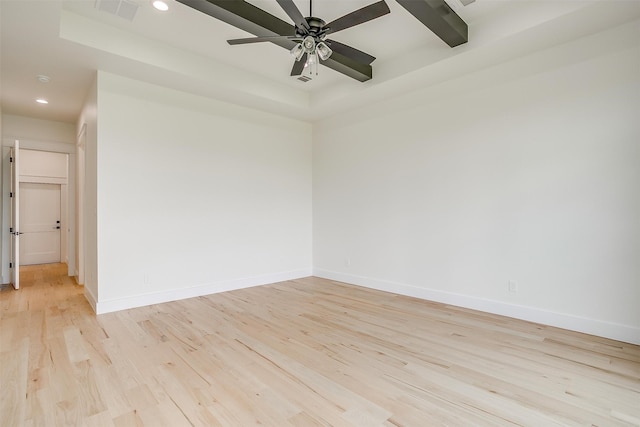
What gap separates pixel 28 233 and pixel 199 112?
624 centimetres

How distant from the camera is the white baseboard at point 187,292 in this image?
376cm

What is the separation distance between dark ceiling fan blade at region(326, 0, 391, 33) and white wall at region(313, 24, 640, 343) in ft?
6.34

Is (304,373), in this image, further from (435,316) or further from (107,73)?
(107,73)

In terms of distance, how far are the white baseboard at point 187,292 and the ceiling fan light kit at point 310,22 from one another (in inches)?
126

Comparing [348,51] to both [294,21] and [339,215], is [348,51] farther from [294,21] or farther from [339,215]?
[339,215]

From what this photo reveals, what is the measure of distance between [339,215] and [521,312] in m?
2.98

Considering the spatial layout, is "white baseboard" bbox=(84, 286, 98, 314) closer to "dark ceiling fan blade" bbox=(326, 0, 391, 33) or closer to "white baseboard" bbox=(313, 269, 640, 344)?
"white baseboard" bbox=(313, 269, 640, 344)

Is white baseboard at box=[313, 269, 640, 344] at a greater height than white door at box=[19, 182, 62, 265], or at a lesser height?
lesser

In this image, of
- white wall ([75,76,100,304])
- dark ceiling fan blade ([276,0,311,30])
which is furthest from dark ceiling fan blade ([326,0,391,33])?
white wall ([75,76,100,304])

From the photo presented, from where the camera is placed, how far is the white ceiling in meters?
2.79

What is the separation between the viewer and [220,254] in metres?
4.73

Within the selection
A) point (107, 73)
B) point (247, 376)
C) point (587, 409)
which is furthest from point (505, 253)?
point (107, 73)

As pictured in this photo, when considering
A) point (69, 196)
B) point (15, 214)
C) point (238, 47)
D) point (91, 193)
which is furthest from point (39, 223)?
point (238, 47)

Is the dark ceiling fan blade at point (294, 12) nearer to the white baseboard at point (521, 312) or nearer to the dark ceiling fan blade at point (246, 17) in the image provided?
the dark ceiling fan blade at point (246, 17)
